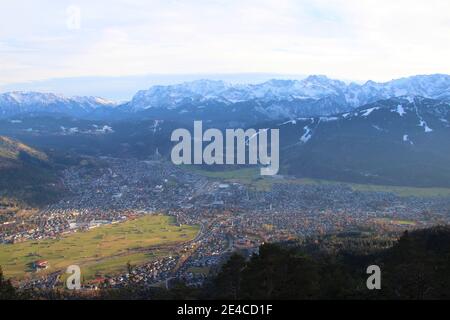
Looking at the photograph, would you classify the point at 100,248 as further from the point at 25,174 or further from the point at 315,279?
the point at 25,174

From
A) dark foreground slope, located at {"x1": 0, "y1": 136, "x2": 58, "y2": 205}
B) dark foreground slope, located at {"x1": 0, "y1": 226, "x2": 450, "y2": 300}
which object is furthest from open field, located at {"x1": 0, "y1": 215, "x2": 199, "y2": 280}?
dark foreground slope, located at {"x1": 0, "y1": 136, "x2": 58, "y2": 205}

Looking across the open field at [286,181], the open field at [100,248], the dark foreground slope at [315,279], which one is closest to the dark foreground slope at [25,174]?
the open field at [100,248]

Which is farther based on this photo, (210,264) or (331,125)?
(331,125)

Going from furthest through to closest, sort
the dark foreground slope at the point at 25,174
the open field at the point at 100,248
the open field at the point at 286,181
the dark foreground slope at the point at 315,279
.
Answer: the open field at the point at 286,181
the dark foreground slope at the point at 25,174
the open field at the point at 100,248
the dark foreground slope at the point at 315,279

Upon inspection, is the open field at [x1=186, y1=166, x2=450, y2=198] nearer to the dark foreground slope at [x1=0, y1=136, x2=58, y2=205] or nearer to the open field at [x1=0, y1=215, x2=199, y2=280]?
the dark foreground slope at [x1=0, y1=136, x2=58, y2=205]

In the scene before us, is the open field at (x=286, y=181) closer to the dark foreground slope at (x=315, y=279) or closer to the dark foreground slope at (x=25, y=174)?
the dark foreground slope at (x=25, y=174)
